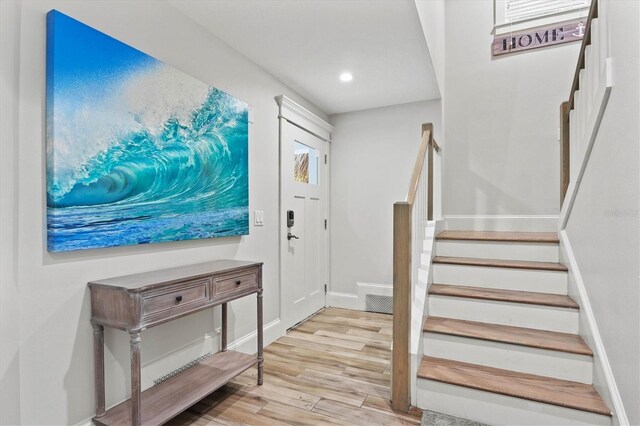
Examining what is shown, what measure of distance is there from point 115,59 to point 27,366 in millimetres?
1413

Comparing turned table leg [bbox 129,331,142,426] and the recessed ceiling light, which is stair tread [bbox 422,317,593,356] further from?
the recessed ceiling light

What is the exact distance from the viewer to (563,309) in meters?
2.02

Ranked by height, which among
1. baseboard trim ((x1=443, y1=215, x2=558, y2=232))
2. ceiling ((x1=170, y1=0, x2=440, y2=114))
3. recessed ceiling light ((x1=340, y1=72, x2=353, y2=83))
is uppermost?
ceiling ((x1=170, y1=0, x2=440, y2=114))

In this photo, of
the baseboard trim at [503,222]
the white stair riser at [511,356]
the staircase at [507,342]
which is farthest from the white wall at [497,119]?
the white stair riser at [511,356]

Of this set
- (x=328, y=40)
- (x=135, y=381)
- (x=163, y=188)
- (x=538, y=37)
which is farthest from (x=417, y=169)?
(x=538, y=37)

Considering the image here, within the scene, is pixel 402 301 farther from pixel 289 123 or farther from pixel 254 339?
pixel 289 123

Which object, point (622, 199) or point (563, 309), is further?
point (563, 309)

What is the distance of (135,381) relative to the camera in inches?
58.7

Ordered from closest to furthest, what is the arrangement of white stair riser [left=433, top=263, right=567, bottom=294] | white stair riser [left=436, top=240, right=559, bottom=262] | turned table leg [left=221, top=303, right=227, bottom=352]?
1. white stair riser [left=433, top=263, right=567, bottom=294]
2. turned table leg [left=221, top=303, right=227, bottom=352]
3. white stair riser [left=436, top=240, right=559, bottom=262]

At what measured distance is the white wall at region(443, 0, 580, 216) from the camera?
3.38 meters

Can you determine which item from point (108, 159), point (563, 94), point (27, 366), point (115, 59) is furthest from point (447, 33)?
point (27, 366)

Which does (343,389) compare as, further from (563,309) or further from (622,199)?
(622,199)

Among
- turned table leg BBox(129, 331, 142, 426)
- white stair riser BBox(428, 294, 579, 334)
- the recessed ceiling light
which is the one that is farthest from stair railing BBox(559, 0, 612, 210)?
turned table leg BBox(129, 331, 142, 426)

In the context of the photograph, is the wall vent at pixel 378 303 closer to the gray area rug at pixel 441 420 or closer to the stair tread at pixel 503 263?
the stair tread at pixel 503 263
